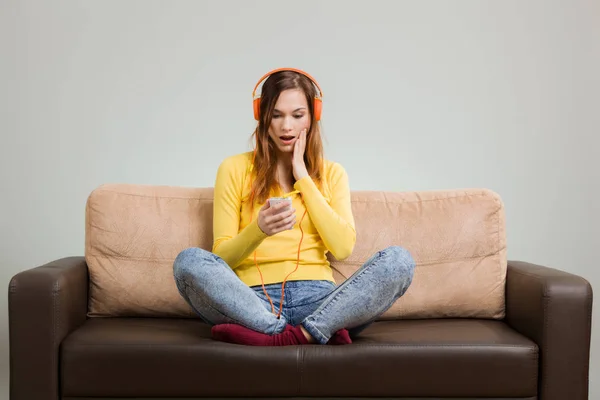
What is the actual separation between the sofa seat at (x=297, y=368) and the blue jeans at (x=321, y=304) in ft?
0.26

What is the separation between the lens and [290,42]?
3645mm

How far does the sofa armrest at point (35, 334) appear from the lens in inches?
90.1

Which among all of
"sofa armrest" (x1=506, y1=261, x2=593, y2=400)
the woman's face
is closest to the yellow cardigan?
the woman's face

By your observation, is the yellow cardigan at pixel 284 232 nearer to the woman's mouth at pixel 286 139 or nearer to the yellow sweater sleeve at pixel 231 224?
the yellow sweater sleeve at pixel 231 224

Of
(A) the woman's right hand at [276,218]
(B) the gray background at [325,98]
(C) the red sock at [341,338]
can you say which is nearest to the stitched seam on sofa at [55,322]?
(A) the woman's right hand at [276,218]

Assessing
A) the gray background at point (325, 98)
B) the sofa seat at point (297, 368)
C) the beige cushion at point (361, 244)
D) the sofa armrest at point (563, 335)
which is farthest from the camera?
the gray background at point (325, 98)

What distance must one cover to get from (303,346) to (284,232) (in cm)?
50

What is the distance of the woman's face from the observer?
261 cm

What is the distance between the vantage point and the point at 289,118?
8.57 feet

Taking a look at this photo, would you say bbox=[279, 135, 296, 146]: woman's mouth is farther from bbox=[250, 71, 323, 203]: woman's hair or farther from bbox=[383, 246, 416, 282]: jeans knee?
bbox=[383, 246, 416, 282]: jeans knee

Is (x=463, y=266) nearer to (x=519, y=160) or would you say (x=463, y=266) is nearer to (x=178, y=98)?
(x=519, y=160)

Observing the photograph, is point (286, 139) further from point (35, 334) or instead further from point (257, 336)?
point (35, 334)

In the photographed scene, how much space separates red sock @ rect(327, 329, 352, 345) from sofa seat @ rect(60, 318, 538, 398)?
36 mm

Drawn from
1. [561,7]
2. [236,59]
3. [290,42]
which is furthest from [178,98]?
[561,7]
